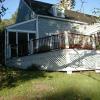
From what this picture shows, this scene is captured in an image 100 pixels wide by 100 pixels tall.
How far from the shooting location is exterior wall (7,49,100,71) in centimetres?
1938

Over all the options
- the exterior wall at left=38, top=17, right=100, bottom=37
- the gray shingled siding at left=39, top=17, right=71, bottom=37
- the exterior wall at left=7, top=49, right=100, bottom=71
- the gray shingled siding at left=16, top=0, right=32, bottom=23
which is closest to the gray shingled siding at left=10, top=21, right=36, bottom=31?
the exterior wall at left=38, top=17, right=100, bottom=37

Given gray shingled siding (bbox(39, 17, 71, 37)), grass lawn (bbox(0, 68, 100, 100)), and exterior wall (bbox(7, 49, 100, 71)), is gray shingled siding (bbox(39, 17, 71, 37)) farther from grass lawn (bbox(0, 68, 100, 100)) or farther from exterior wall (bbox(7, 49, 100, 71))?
grass lawn (bbox(0, 68, 100, 100))

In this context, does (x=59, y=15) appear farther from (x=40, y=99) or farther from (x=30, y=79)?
(x=40, y=99)

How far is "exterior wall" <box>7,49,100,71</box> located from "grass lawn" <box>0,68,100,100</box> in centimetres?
220

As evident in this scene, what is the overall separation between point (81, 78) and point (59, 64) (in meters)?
3.15

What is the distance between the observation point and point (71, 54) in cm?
1956

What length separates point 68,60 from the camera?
19234 mm

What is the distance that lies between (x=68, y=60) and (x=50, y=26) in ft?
40.7

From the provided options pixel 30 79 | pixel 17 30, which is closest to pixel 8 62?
pixel 17 30

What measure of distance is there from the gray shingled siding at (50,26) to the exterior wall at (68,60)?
26.4 ft

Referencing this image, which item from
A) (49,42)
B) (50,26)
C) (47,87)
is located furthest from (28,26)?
(47,87)

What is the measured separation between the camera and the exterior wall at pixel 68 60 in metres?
19.4

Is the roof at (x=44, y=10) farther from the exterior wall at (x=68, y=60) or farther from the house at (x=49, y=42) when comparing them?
the exterior wall at (x=68, y=60)

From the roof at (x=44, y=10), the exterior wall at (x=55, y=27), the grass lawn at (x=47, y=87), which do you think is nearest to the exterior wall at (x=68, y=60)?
the grass lawn at (x=47, y=87)
